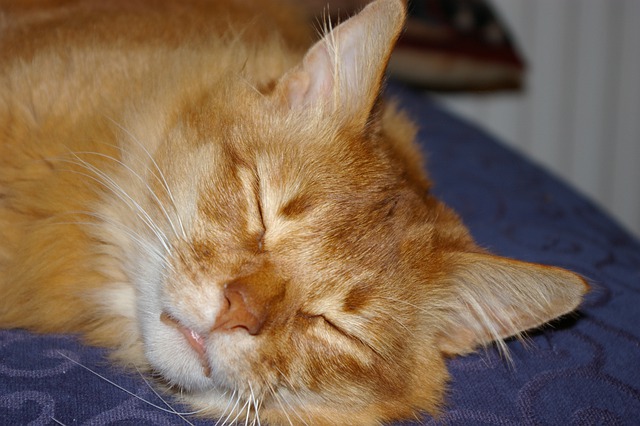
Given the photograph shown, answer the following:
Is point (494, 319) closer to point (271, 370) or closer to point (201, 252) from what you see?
point (271, 370)

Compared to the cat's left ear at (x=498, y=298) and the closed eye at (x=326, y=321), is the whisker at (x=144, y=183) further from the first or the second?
the cat's left ear at (x=498, y=298)

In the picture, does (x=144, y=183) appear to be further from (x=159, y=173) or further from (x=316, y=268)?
(x=316, y=268)

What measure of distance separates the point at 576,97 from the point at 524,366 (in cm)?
302

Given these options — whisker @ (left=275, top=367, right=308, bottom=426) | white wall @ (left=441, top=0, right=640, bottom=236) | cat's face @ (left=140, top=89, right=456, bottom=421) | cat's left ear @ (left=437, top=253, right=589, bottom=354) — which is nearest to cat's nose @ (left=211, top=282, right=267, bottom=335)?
cat's face @ (left=140, top=89, right=456, bottom=421)

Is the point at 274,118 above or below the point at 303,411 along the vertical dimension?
above

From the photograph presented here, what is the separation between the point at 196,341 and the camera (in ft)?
4.06

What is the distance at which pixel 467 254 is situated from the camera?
1.39 metres

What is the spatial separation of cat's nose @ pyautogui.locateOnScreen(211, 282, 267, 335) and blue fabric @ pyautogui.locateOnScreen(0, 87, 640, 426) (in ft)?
0.62

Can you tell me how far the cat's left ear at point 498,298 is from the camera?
1.27 metres

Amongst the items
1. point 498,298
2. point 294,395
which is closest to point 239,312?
point 294,395

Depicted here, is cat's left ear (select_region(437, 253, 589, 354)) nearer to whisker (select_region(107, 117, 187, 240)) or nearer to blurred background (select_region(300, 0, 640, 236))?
whisker (select_region(107, 117, 187, 240))

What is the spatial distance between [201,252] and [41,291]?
0.43m

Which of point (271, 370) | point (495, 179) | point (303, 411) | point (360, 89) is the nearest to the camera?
point (271, 370)

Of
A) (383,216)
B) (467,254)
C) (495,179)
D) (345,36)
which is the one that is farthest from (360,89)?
(495,179)
